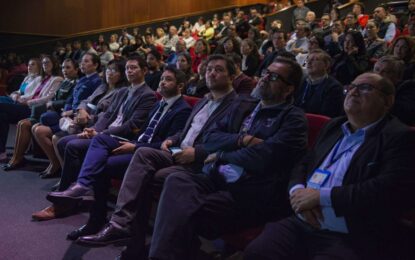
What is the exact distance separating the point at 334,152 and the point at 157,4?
41.1 feet

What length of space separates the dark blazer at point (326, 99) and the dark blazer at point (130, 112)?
1.14 metres

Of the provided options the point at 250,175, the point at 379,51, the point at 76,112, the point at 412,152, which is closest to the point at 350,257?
the point at 412,152

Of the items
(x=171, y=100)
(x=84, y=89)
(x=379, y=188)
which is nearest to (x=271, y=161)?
(x=379, y=188)

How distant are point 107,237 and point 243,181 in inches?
32.1

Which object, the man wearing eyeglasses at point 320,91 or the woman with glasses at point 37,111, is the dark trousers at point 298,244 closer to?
the man wearing eyeglasses at point 320,91

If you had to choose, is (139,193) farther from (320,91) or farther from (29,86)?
(29,86)

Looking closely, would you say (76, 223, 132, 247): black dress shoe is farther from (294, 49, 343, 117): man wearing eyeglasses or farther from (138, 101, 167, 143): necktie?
(294, 49, 343, 117): man wearing eyeglasses

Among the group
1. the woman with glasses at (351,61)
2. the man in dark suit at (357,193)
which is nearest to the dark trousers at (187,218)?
the man in dark suit at (357,193)

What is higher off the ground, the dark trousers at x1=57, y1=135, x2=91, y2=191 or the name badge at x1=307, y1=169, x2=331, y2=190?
the name badge at x1=307, y1=169, x2=331, y2=190

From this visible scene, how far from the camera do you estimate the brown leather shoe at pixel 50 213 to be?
2.62 m

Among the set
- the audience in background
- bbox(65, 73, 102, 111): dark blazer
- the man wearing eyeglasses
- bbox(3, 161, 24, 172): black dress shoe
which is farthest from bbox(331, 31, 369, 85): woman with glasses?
bbox(3, 161, 24, 172): black dress shoe

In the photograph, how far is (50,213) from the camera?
265cm

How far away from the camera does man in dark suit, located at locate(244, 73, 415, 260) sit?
1.40 meters

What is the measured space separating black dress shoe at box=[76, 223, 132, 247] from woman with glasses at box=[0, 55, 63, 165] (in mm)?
2259
